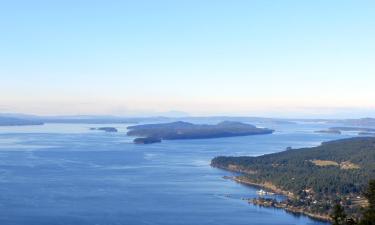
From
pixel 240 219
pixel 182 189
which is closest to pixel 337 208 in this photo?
pixel 240 219

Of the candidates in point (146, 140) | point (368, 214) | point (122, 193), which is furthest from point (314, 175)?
point (146, 140)

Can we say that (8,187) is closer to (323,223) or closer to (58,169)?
(58,169)

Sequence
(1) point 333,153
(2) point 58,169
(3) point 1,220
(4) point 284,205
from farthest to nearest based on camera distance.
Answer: (1) point 333,153, (2) point 58,169, (4) point 284,205, (3) point 1,220

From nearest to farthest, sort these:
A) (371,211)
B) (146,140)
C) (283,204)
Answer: (371,211), (283,204), (146,140)

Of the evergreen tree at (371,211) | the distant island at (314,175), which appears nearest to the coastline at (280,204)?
the distant island at (314,175)

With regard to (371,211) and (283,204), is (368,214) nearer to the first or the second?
(371,211)

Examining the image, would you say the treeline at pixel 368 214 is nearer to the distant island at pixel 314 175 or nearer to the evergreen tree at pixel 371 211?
the evergreen tree at pixel 371 211

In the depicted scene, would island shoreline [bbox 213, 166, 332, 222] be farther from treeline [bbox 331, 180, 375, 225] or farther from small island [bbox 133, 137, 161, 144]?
small island [bbox 133, 137, 161, 144]

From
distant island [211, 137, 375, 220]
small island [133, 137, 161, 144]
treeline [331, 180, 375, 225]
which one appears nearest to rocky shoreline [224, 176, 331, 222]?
distant island [211, 137, 375, 220]
